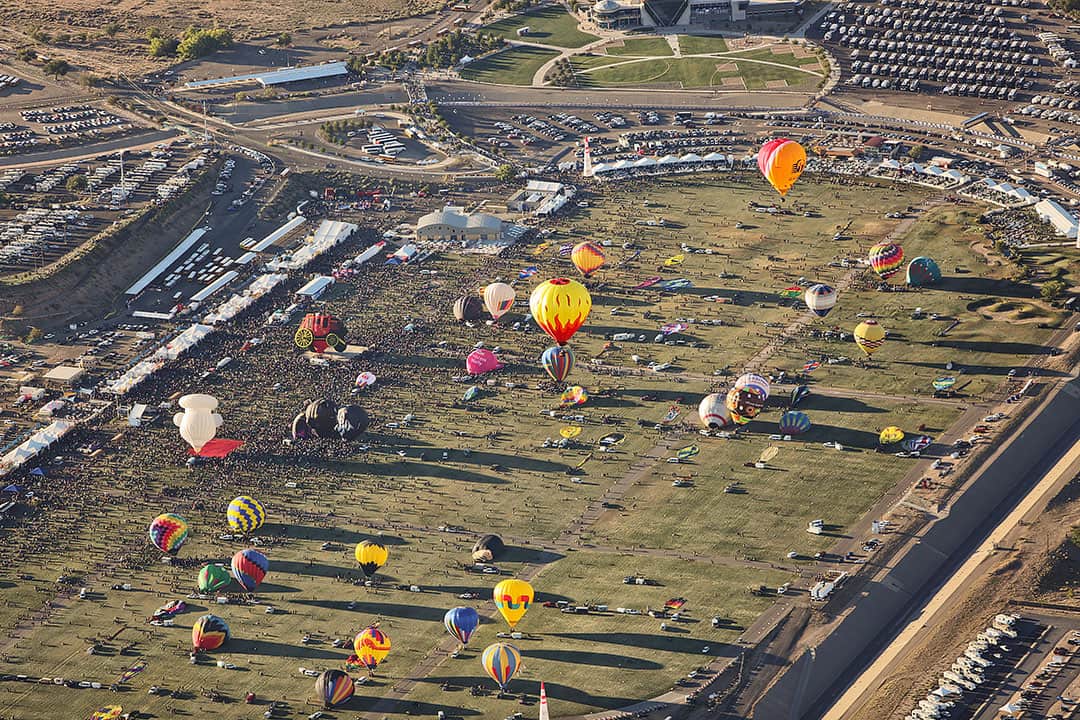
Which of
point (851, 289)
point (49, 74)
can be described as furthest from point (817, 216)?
point (49, 74)

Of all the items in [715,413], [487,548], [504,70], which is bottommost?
[487,548]

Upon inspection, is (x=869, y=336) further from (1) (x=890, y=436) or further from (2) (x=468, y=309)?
(2) (x=468, y=309)

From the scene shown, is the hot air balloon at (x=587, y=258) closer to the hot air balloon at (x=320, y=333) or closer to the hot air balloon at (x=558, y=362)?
the hot air balloon at (x=558, y=362)

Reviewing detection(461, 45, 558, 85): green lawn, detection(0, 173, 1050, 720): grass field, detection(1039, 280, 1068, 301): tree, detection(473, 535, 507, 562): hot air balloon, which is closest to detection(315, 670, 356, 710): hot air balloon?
detection(0, 173, 1050, 720): grass field

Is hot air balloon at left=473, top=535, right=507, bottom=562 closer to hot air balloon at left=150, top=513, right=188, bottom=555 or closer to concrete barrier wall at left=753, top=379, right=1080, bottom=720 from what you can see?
hot air balloon at left=150, top=513, right=188, bottom=555

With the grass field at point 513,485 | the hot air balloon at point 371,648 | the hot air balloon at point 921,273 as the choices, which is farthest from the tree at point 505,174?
the hot air balloon at point 371,648

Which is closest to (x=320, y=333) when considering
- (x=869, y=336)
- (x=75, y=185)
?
(x=869, y=336)

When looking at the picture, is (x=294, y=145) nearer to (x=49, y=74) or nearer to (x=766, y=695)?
(x=49, y=74)
